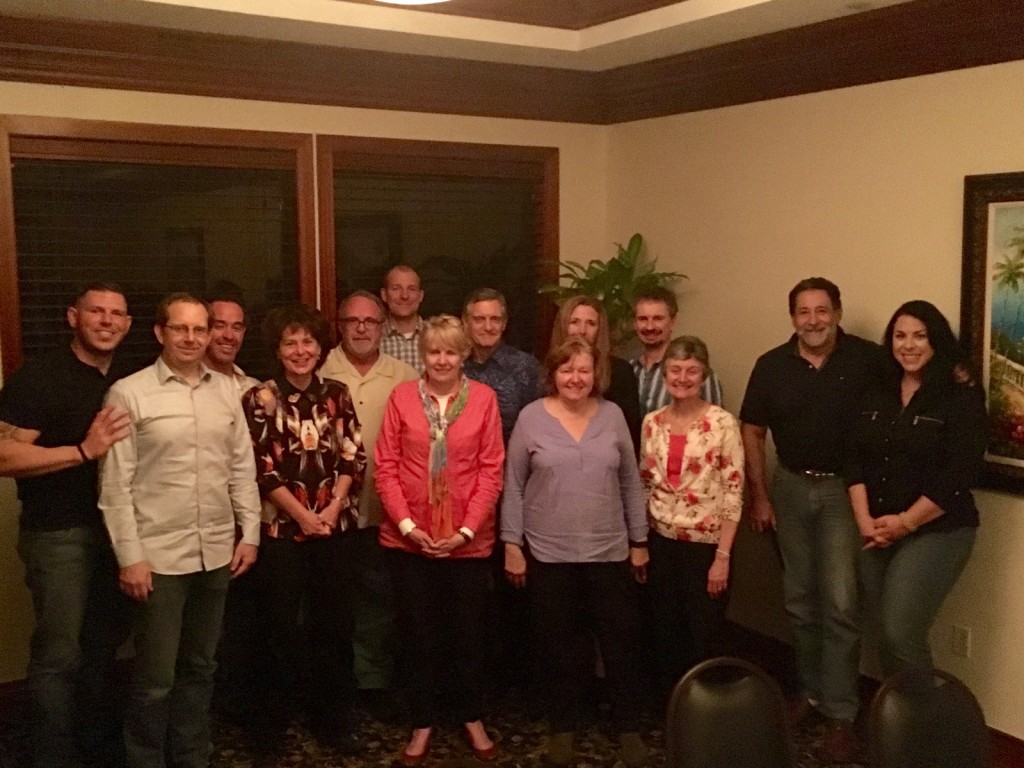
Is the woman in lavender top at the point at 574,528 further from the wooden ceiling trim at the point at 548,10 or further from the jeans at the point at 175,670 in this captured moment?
the wooden ceiling trim at the point at 548,10

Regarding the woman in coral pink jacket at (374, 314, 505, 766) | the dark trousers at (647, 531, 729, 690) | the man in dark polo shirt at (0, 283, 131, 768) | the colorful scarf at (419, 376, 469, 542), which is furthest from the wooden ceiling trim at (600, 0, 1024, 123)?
the man in dark polo shirt at (0, 283, 131, 768)

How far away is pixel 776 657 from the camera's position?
4219mm

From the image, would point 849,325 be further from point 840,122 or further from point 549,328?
point 549,328

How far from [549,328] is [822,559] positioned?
1.93 metres

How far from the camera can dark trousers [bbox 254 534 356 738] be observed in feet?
10.9

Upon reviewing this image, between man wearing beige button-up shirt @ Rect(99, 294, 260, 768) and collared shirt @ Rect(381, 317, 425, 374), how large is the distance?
98 centimetres

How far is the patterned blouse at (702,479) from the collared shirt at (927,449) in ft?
1.37

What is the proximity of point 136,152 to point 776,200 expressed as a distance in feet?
8.34

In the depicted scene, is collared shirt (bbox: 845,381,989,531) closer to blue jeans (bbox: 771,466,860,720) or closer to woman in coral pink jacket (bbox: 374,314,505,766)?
blue jeans (bbox: 771,466,860,720)

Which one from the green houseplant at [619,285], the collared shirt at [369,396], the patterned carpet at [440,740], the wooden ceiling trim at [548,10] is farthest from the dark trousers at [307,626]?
the wooden ceiling trim at [548,10]

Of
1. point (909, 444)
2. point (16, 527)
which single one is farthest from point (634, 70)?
point (16, 527)

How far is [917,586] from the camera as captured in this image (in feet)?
10.5

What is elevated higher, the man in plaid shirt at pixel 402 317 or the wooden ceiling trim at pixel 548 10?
the wooden ceiling trim at pixel 548 10

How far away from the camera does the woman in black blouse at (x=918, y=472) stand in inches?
123
